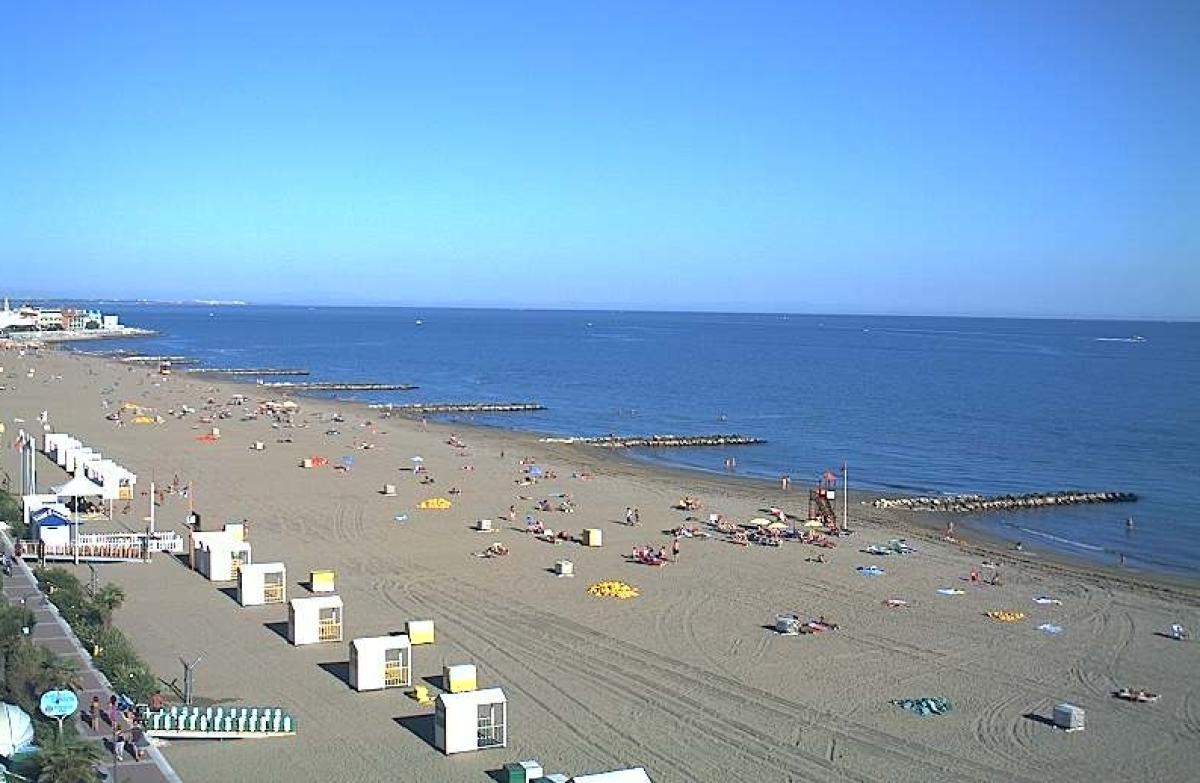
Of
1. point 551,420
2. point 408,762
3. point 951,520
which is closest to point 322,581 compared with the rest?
point 408,762

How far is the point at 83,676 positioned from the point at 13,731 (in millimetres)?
3015

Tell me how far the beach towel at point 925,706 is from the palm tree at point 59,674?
12.6m

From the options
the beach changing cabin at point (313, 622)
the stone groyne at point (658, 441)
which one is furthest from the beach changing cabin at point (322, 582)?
the stone groyne at point (658, 441)

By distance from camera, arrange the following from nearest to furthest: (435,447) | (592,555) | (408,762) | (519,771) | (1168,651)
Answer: (519,771)
(408,762)
(1168,651)
(592,555)
(435,447)

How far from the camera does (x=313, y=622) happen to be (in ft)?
68.1

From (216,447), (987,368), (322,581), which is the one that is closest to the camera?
(322,581)

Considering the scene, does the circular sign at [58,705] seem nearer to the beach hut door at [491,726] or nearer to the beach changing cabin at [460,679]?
the beach changing cabin at [460,679]

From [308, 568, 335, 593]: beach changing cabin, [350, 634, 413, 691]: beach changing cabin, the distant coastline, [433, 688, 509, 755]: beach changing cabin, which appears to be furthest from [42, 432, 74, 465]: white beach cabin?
the distant coastline

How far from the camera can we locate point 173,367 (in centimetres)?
10288

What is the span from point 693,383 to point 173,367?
46.5 metres

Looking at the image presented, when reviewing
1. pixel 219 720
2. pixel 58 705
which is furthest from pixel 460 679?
pixel 58 705

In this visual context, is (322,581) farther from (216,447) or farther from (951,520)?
(216,447)

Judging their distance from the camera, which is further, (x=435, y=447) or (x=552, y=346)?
(x=552, y=346)

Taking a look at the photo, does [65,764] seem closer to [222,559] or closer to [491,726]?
[491,726]
